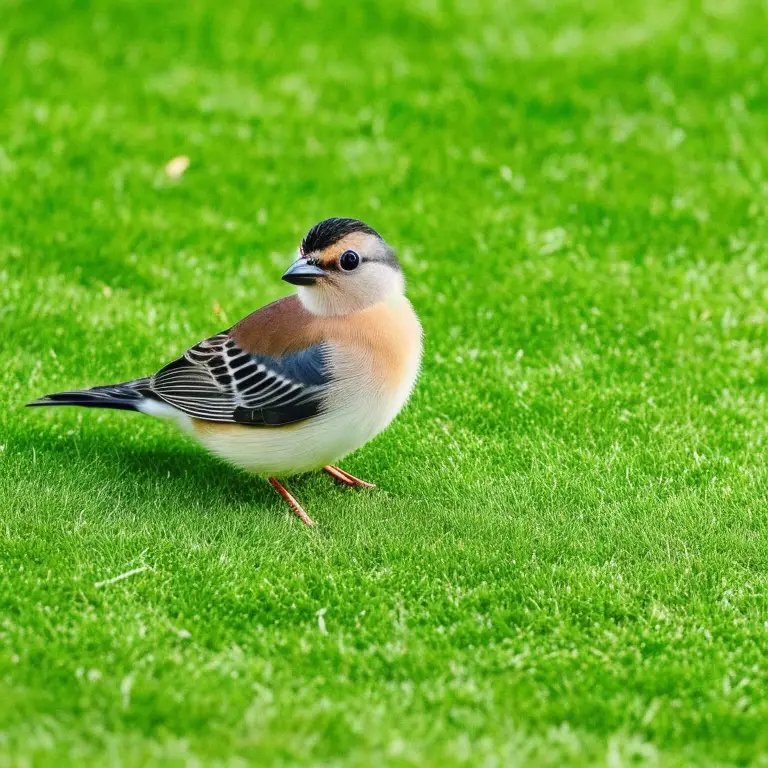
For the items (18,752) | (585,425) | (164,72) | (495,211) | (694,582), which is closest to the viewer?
(18,752)

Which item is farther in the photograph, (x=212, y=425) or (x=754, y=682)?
(x=212, y=425)

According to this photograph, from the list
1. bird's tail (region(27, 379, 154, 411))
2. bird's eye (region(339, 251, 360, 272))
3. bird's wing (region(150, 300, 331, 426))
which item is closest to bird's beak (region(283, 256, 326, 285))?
bird's eye (region(339, 251, 360, 272))

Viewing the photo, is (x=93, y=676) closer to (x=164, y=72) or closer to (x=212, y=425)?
(x=212, y=425)

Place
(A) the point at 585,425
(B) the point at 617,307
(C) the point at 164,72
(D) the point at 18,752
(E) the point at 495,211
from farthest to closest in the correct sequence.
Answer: (C) the point at 164,72, (E) the point at 495,211, (B) the point at 617,307, (A) the point at 585,425, (D) the point at 18,752

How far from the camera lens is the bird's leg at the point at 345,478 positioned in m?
7.11

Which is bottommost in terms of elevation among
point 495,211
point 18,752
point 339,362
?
point 18,752

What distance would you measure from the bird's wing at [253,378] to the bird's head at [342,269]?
0.76 ft

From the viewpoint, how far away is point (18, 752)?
4.67 metres

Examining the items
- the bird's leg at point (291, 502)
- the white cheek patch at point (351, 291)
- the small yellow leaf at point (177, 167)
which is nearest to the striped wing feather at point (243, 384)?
the white cheek patch at point (351, 291)

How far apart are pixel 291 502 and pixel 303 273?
1.40m

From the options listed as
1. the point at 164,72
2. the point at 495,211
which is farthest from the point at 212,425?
the point at 164,72

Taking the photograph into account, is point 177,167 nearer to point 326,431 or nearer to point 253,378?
point 253,378

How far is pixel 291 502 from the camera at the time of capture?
268 inches

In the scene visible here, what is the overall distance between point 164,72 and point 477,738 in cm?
936
